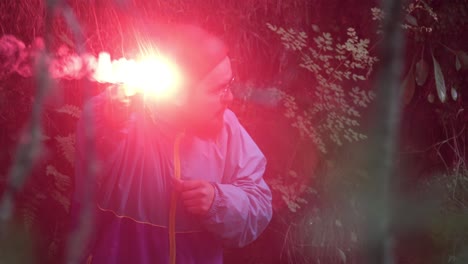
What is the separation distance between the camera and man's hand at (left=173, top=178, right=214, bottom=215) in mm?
1558

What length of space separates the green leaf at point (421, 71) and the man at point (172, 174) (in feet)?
3.00

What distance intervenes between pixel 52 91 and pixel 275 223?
901mm

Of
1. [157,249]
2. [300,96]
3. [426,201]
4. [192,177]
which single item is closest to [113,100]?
[192,177]

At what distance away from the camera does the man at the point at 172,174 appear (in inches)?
62.4

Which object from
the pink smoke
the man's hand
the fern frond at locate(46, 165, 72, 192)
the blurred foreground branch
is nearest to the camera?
the blurred foreground branch

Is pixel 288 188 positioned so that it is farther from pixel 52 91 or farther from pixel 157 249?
pixel 52 91

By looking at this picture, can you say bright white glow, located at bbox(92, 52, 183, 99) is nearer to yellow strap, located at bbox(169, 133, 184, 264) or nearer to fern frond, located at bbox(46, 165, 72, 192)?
yellow strap, located at bbox(169, 133, 184, 264)

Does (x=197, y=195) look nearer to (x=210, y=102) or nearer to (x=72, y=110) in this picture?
(x=210, y=102)

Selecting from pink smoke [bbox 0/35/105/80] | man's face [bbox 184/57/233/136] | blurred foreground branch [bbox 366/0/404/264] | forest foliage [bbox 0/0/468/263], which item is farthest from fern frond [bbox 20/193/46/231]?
blurred foreground branch [bbox 366/0/404/264]

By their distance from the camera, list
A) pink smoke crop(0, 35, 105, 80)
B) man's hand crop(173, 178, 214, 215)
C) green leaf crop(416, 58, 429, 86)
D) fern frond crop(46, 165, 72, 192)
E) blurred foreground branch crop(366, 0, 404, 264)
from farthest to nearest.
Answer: green leaf crop(416, 58, 429, 86)
fern frond crop(46, 165, 72, 192)
pink smoke crop(0, 35, 105, 80)
man's hand crop(173, 178, 214, 215)
blurred foreground branch crop(366, 0, 404, 264)

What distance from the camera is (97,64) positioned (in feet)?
5.56

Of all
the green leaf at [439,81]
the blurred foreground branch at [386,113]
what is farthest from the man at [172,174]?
the green leaf at [439,81]

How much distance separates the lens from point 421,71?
221 cm

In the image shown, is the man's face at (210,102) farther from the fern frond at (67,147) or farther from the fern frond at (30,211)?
the fern frond at (30,211)
